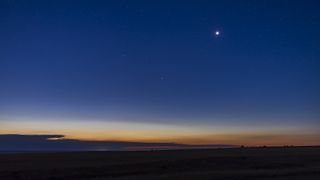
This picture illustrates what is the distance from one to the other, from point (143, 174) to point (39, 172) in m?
8.90

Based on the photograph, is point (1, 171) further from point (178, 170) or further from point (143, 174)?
point (178, 170)

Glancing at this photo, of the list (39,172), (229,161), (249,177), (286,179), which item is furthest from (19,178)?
(229,161)

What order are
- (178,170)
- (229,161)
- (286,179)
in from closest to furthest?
1. (286,179)
2. (178,170)
3. (229,161)

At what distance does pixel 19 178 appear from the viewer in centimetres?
4094

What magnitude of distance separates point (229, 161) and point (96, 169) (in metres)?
17.2

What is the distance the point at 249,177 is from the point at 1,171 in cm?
2126

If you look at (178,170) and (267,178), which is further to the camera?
(178,170)

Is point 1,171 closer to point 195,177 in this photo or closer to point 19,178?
point 19,178

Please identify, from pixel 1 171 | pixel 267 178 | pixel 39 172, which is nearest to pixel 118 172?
pixel 39 172

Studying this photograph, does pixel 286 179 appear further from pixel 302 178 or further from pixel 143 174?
pixel 143 174

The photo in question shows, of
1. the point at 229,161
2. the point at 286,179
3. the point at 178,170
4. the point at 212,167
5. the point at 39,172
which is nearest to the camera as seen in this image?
the point at 286,179

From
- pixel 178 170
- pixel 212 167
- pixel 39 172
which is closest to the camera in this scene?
pixel 39 172

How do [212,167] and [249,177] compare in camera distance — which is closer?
[249,177]

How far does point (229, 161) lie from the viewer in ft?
193
